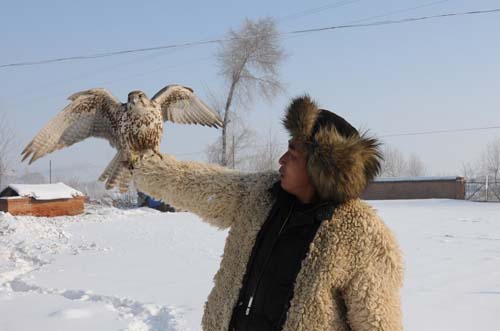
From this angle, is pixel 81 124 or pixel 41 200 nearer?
pixel 81 124

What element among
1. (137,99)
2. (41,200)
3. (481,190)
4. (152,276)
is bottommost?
(481,190)

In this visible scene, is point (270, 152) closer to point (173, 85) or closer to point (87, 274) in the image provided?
point (87, 274)

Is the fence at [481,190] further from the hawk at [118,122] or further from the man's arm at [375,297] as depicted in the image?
the man's arm at [375,297]

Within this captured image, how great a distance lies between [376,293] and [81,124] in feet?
Answer: 6.27

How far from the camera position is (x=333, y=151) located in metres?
1.67

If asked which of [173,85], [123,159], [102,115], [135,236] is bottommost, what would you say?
[135,236]

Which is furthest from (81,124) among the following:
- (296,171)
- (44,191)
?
(44,191)

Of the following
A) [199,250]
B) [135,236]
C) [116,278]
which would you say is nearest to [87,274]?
[116,278]

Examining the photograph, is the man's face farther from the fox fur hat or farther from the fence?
the fence

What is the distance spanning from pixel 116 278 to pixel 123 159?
489 centimetres

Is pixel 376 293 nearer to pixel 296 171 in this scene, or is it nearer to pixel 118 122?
pixel 296 171

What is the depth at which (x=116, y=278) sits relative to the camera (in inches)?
272

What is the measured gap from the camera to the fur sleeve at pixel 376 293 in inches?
63.6

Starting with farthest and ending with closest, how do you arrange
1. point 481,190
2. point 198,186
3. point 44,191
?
point 481,190 < point 44,191 < point 198,186
